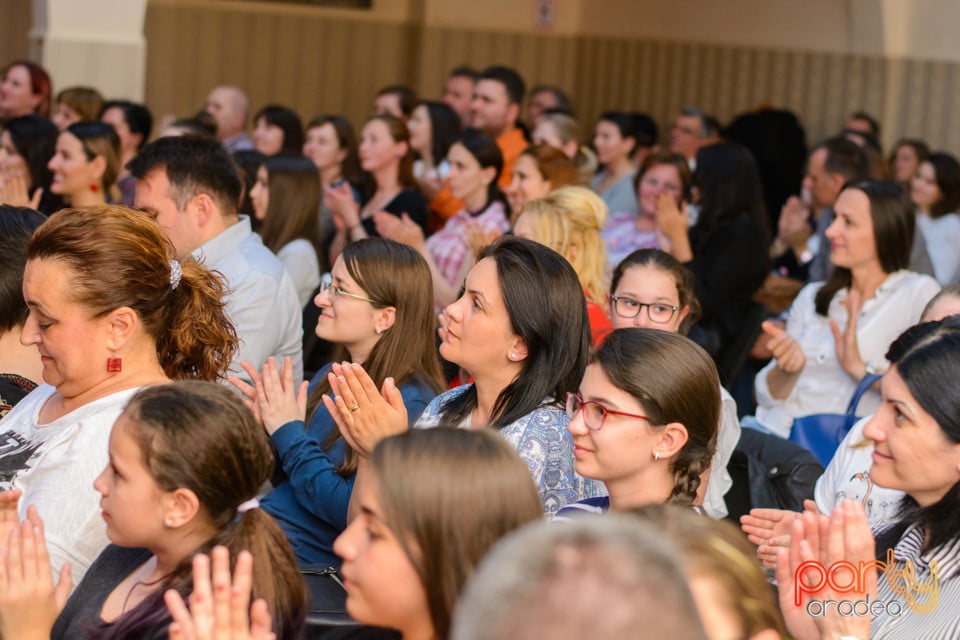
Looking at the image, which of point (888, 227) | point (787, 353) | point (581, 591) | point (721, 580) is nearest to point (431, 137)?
point (888, 227)

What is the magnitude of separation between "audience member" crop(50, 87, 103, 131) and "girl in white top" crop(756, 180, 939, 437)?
15.2 feet

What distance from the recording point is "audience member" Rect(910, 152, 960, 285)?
6941 millimetres

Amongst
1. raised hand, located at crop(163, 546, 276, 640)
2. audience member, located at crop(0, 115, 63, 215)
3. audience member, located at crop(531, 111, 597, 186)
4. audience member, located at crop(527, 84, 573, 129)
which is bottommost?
raised hand, located at crop(163, 546, 276, 640)

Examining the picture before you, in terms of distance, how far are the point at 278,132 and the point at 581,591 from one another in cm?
687

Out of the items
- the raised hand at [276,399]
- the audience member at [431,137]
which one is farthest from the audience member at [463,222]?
the raised hand at [276,399]

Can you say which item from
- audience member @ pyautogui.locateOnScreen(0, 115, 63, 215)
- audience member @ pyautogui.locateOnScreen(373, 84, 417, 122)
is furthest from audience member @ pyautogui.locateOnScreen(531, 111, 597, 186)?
audience member @ pyautogui.locateOnScreen(0, 115, 63, 215)

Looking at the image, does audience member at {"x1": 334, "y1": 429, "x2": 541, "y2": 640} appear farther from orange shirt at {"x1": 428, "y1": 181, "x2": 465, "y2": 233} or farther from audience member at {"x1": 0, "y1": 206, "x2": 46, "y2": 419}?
orange shirt at {"x1": 428, "y1": 181, "x2": 465, "y2": 233}

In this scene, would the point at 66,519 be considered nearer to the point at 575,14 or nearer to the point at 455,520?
the point at 455,520

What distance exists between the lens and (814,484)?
3.42 metres

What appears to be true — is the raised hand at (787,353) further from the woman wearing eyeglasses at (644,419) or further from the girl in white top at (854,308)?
the woman wearing eyeglasses at (644,419)

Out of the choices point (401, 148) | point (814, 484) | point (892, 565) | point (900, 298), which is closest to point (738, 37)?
point (401, 148)

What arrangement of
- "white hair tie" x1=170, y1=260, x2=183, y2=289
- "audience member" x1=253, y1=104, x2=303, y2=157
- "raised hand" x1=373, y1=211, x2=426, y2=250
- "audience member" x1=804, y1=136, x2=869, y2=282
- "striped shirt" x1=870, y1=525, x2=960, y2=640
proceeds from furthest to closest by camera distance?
"audience member" x1=253, y1=104, x2=303, y2=157 → "audience member" x1=804, y1=136, x2=869, y2=282 → "raised hand" x1=373, y1=211, x2=426, y2=250 → "white hair tie" x1=170, y1=260, x2=183, y2=289 → "striped shirt" x1=870, y1=525, x2=960, y2=640

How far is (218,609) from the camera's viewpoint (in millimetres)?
1747

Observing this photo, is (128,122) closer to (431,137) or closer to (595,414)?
(431,137)
